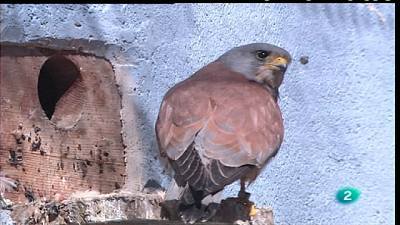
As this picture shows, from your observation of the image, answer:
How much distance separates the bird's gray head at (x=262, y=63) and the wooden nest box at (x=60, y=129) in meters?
0.40

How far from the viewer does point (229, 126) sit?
117 inches

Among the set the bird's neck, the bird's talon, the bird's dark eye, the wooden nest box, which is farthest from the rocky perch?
the bird's dark eye

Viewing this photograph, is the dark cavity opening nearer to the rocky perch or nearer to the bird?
the bird

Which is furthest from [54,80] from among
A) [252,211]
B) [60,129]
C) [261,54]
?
[252,211]

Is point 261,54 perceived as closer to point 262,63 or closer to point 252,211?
point 262,63

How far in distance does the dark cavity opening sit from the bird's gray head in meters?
0.50

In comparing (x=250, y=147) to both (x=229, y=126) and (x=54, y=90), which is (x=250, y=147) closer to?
(x=229, y=126)

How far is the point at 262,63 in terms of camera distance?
332cm

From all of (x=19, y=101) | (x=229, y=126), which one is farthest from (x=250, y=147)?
(x=19, y=101)

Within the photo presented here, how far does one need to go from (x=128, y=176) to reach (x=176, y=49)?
0.46 metres

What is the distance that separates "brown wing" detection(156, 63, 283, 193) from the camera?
2.79 metres

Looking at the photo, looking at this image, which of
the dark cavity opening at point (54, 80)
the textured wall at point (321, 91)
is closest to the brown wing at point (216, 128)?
the textured wall at point (321, 91)

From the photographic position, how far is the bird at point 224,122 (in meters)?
2.77

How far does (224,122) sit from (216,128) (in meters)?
0.05
